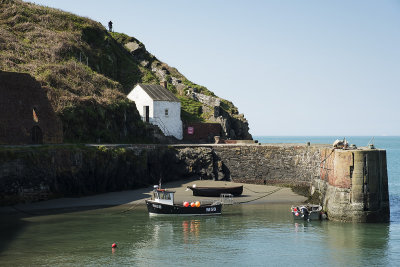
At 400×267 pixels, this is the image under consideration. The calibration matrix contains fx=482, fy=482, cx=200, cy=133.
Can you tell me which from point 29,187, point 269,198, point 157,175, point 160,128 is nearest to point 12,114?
point 29,187

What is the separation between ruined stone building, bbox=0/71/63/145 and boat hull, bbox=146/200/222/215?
1637cm

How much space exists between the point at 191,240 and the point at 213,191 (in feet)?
51.0

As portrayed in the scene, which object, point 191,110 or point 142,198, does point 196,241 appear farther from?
point 191,110

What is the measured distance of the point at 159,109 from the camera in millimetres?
64625

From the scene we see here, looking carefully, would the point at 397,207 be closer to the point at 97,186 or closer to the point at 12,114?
the point at 97,186

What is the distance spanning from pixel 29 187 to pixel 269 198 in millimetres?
22310

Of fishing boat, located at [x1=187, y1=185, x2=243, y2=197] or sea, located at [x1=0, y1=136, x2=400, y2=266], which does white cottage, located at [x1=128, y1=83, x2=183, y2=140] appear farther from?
sea, located at [x1=0, y1=136, x2=400, y2=266]

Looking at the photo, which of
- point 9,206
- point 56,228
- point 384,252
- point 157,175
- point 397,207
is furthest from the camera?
point 157,175

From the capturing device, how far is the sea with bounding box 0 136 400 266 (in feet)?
89.7

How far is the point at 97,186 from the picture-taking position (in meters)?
47.6

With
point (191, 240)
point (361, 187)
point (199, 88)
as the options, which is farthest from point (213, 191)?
point (199, 88)

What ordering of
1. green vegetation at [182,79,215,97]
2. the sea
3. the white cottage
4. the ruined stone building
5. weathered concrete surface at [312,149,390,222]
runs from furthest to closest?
green vegetation at [182,79,215,97] < the white cottage < the ruined stone building < weathered concrete surface at [312,149,390,222] < the sea

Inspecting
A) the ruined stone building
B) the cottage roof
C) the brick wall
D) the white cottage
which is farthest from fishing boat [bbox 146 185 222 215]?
the brick wall

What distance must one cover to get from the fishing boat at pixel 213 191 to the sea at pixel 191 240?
22.1 ft
